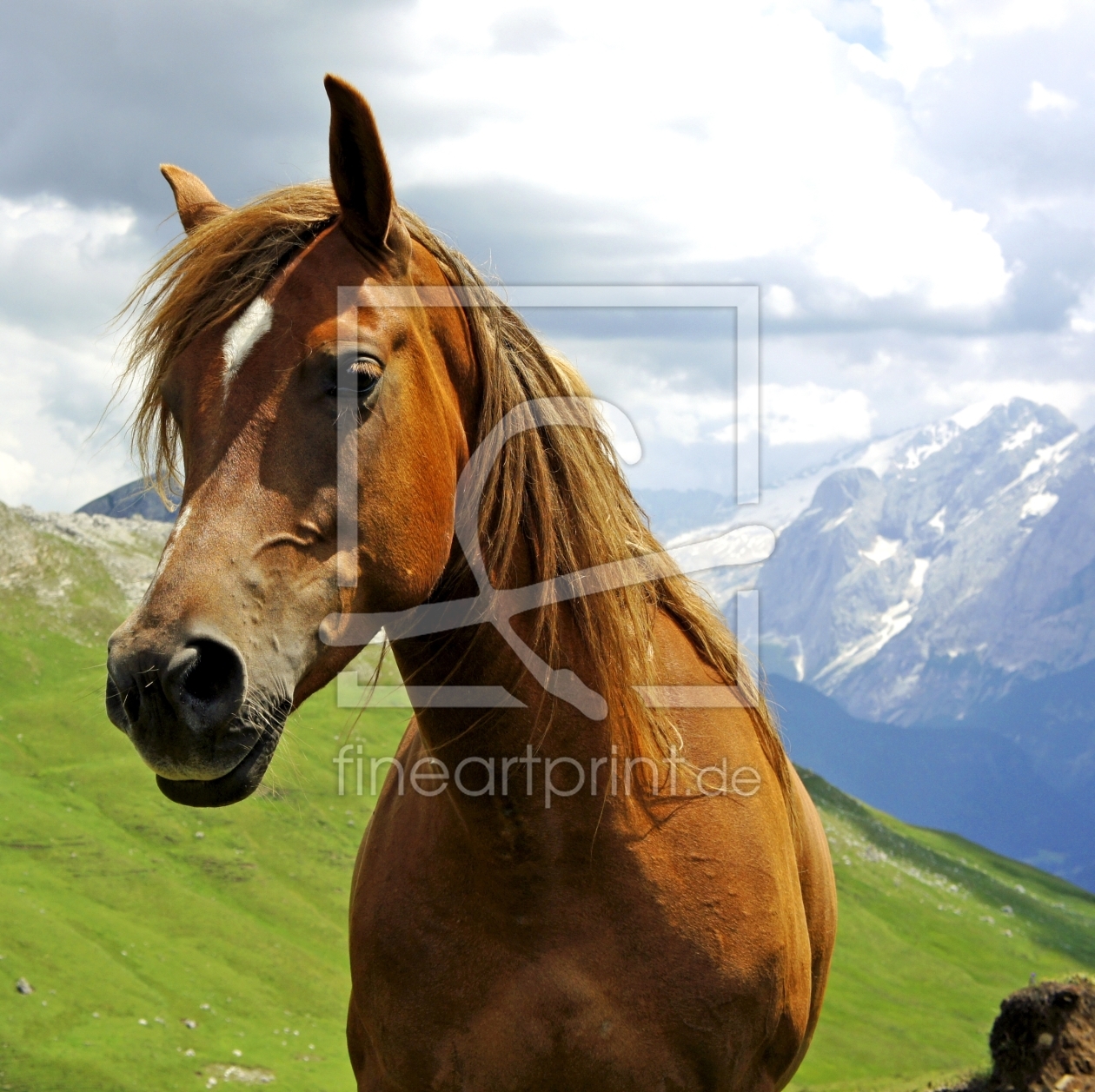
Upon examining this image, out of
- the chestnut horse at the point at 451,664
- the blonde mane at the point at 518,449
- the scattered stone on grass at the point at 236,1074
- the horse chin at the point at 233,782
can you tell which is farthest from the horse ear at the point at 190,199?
the scattered stone on grass at the point at 236,1074

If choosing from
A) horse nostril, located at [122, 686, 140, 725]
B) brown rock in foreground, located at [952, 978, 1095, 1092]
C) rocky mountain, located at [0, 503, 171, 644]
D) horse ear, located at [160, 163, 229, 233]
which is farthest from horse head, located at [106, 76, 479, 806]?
rocky mountain, located at [0, 503, 171, 644]

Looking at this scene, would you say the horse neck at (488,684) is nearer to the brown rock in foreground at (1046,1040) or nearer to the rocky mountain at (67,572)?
the brown rock in foreground at (1046,1040)

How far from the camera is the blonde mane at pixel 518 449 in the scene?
3.75m

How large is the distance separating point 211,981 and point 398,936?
235 feet

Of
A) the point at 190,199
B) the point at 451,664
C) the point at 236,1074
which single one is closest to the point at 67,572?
the point at 236,1074

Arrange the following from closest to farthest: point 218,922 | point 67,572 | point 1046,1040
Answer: point 1046,1040, point 218,922, point 67,572

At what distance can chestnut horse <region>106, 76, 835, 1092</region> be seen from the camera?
3.27 metres

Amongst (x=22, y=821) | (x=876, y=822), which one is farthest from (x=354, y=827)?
(x=876, y=822)

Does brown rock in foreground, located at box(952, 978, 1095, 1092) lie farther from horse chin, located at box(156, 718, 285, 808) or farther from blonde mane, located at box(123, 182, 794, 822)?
horse chin, located at box(156, 718, 285, 808)

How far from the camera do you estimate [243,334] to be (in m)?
3.47

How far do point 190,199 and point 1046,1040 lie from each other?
1539cm

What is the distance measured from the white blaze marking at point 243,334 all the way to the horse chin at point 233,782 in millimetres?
1103

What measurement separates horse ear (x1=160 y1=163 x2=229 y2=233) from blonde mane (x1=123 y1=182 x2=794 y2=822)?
380 millimetres

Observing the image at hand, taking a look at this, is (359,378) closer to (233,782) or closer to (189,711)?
(189,711)
